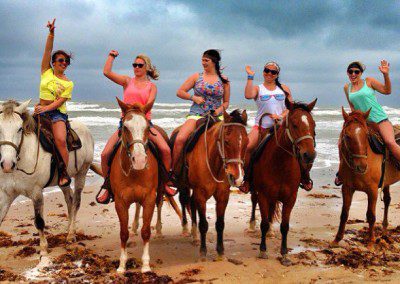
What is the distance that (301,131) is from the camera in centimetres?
555

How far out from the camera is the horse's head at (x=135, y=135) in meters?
5.05

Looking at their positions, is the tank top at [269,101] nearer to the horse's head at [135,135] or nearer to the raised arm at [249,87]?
the raised arm at [249,87]

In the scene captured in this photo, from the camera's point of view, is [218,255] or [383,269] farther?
[218,255]

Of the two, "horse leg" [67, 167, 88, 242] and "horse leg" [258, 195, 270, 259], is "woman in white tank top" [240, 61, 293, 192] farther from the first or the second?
"horse leg" [67, 167, 88, 242]

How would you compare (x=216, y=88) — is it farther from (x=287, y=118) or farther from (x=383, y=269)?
(x=383, y=269)

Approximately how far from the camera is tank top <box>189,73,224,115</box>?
669 cm

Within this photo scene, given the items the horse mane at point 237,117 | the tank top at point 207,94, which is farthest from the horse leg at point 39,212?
the horse mane at point 237,117

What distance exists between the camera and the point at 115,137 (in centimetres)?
615

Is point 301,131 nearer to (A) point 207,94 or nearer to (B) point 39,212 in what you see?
(A) point 207,94

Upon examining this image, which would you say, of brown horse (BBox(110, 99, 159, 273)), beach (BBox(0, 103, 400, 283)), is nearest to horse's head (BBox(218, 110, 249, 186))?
brown horse (BBox(110, 99, 159, 273))

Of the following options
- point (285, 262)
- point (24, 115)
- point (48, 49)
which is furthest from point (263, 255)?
point (48, 49)

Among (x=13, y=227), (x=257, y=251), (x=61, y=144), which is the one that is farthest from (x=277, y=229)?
(x=13, y=227)

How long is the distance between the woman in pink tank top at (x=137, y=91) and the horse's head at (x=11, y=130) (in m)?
1.19

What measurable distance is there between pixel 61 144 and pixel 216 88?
2.66 meters
